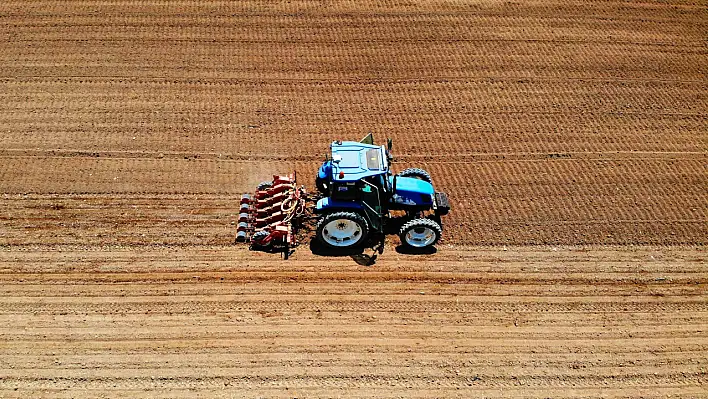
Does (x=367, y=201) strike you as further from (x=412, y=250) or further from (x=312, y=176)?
(x=312, y=176)

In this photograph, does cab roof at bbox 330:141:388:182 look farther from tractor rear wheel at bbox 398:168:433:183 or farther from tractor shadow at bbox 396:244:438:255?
tractor shadow at bbox 396:244:438:255

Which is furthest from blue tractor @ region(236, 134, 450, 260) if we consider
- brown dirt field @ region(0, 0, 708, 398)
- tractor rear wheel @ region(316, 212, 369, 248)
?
brown dirt field @ region(0, 0, 708, 398)

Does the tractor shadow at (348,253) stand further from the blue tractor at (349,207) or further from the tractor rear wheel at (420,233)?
the tractor rear wheel at (420,233)

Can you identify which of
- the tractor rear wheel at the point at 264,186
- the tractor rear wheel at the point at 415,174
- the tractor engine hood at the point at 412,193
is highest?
the tractor rear wheel at the point at 415,174

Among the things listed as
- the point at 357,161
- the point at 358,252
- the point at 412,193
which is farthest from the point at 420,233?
the point at 357,161

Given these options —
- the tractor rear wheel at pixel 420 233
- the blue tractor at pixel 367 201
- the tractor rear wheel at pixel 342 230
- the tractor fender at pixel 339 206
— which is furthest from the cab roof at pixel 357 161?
the tractor rear wheel at pixel 420 233

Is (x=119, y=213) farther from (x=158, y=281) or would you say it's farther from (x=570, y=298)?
(x=570, y=298)

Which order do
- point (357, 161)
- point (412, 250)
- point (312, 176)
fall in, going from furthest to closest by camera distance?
point (312, 176) → point (412, 250) → point (357, 161)

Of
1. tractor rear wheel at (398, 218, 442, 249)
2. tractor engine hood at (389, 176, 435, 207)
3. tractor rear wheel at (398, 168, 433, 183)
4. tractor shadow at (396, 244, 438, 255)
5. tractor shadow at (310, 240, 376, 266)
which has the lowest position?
tractor shadow at (310, 240, 376, 266)
